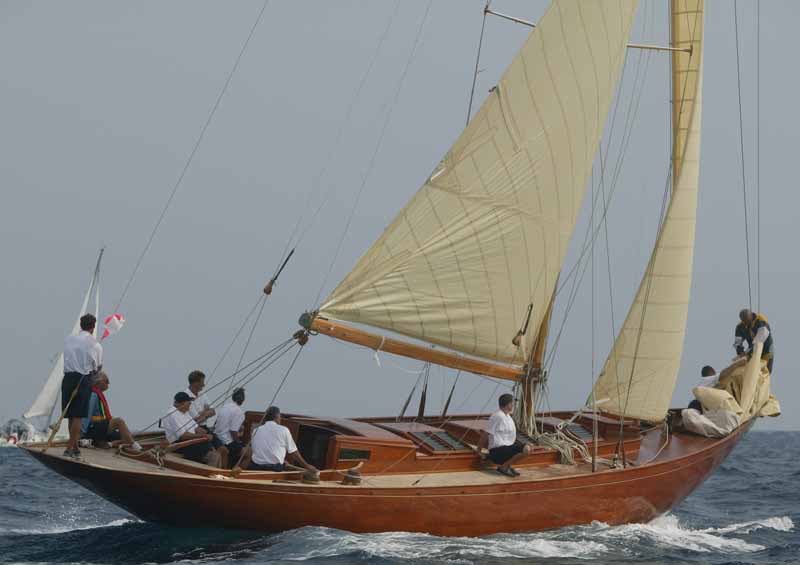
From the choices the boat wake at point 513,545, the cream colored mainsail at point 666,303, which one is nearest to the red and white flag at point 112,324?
the boat wake at point 513,545

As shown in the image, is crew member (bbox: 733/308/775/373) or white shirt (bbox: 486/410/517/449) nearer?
white shirt (bbox: 486/410/517/449)

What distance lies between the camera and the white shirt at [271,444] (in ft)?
43.8

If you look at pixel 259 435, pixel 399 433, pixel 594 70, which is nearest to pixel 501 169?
pixel 594 70

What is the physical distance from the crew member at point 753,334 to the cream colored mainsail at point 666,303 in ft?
4.04

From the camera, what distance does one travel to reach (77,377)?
44.6 feet

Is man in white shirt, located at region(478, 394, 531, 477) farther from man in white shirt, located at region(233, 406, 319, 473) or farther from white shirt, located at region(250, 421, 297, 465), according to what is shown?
white shirt, located at region(250, 421, 297, 465)

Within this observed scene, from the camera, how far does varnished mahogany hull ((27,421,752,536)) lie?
12.9 m

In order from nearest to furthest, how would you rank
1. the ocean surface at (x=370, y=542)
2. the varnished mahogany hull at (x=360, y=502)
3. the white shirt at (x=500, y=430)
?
the ocean surface at (x=370, y=542) < the varnished mahogany hull at (x=360, y=502) < the white shirt at (x=500, y=430)

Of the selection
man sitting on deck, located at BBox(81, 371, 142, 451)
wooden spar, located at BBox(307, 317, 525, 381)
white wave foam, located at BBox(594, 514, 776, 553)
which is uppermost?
wooden spar, located at BBox(307, 317, 525, 381)

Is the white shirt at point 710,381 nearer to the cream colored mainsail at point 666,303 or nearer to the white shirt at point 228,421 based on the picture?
the cream colored mainsail at point 666,303

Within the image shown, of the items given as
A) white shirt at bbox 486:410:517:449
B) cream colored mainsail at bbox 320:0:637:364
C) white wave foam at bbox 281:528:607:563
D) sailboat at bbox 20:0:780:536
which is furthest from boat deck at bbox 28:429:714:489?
cream colored mainsail at bbox 320:0:637:364

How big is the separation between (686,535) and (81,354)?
361 inches

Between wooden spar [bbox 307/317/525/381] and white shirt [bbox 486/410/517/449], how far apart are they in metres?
1.14

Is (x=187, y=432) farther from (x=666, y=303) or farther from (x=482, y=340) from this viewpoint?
(x=666, y=303)
